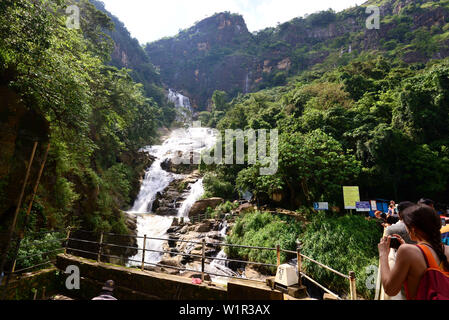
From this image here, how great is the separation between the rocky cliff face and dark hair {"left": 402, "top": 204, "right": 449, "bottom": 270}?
149 ft

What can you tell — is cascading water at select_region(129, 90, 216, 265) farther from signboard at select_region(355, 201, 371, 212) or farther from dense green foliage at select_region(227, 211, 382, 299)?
signboard at select_region(355, 201, 371, 212)

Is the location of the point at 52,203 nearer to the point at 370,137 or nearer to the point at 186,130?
the point at 370,137

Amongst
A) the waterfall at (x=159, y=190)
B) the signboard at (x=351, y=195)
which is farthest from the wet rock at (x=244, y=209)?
the signboard at (x=351, y=195)

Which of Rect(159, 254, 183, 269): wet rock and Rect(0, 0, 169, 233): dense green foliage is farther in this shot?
Rect(159, 254, 183, 269): wet rock

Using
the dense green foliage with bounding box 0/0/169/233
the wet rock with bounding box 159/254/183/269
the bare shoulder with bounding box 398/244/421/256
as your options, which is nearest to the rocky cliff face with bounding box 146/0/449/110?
the wet rock with bounding box 159/254/183/269

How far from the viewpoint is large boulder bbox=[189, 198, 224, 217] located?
17.6 metres

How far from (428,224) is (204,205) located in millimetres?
16783

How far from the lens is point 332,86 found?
69.0 feet

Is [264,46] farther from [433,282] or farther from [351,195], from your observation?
[433,282]

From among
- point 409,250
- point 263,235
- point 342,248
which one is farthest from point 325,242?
point 409,250

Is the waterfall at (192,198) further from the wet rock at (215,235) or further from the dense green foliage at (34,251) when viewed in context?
the dense green foliage at (34,251)

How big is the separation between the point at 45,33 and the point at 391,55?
155 feet

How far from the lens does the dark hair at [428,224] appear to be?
5.03ft
